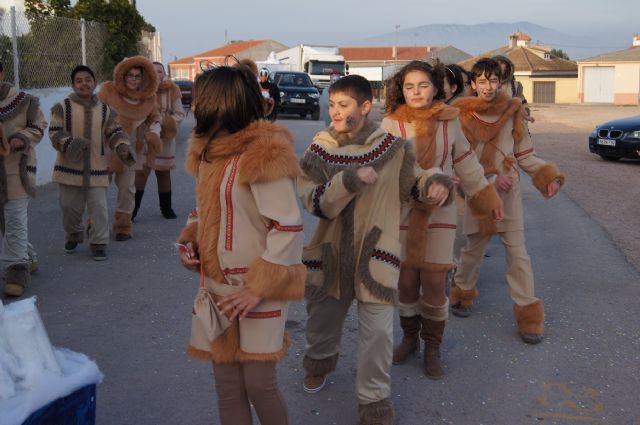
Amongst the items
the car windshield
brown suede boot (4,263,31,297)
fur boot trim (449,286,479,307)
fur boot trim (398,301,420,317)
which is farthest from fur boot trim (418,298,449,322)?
the car windshield

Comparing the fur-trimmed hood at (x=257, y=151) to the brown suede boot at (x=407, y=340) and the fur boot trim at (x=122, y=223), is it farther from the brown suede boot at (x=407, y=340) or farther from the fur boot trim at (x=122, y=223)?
the fur boot trim at (x=122, y=223)

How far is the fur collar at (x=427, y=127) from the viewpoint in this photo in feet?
13.9

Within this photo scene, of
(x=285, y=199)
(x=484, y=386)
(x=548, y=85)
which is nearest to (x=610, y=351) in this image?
(x=484, y=386)

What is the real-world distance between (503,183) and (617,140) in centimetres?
1269

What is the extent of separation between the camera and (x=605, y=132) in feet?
55.5

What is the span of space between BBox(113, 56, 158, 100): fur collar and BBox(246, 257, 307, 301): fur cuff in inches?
214

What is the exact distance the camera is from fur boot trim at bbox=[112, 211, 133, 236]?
802cm

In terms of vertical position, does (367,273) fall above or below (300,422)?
above

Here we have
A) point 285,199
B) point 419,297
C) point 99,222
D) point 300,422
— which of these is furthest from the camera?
point 99,222

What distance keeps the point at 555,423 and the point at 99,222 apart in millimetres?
4667

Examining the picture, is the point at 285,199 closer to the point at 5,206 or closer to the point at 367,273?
the point at 367,273

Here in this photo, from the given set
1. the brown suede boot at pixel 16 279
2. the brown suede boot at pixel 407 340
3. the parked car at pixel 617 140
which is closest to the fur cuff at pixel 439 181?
the brown suede boot at pixel 407 340

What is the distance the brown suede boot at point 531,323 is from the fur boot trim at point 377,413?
1766mm

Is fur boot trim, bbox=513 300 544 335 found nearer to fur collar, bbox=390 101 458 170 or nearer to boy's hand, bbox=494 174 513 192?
boy's hand, bbox=494 174 513 192
